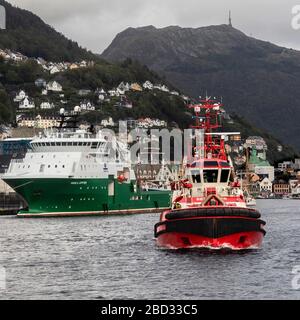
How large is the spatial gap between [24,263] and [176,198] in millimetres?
10114

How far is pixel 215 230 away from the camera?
47.1 meters

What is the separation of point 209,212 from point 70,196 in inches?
2164

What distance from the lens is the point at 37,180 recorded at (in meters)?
98.0

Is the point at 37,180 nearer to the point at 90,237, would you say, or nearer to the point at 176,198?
the point at 90,237

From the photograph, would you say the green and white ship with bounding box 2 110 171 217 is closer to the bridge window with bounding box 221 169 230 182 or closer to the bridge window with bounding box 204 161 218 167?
the bridge window with bounding box 204 161 218 167

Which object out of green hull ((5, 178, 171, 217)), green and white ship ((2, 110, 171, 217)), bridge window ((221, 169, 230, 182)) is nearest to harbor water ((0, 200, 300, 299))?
bridge window ((221, 169, 230, 182))

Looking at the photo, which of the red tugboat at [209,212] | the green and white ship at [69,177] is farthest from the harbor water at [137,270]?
the green and white ship at [69,177]

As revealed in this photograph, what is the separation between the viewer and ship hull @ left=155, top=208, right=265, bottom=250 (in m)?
46.9

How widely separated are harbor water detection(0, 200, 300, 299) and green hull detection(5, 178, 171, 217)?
1377 inches

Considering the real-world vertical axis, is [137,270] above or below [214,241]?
below

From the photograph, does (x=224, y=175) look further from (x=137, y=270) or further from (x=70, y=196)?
(x=70, y=196)

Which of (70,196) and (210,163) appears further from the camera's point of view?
(70,196)

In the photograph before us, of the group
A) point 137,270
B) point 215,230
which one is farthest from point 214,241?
point 137,270
